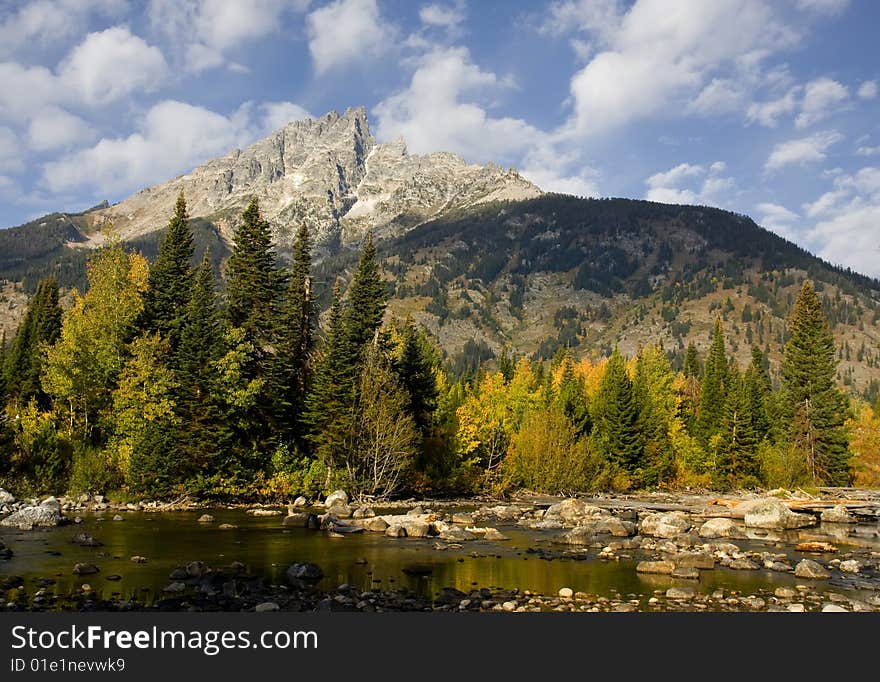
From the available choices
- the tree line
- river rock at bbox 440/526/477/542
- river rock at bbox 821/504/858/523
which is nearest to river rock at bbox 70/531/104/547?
river rock at bbox 440/526/477/542

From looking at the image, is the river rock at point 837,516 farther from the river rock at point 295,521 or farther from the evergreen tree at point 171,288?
the evergreen tree at point 171,288

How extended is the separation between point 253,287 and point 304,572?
122 feet

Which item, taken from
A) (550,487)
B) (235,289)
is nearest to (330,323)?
(235,289)

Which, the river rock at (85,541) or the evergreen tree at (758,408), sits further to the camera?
the evergreen tree at (758,408)

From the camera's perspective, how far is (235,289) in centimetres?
5403

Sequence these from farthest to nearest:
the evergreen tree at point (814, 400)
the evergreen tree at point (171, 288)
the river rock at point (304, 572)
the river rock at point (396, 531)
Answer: the evergreen tree at point (814, 400) < the evergreen tree at point (171, 288) < the river rock at point (396, 531) < the river rock at point (304, 572)

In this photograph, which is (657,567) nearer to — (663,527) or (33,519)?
(663,527)

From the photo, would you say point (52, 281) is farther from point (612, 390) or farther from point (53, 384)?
point (612, 390)

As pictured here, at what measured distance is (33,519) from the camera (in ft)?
104

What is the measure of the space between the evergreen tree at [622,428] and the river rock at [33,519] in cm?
5822

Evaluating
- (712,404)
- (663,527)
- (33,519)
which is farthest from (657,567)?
(712,404)

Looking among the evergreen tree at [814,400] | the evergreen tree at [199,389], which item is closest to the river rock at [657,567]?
the evergreen tree at [199,389]

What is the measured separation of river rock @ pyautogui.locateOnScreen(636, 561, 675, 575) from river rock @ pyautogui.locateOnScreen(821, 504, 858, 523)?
30641 millimetres

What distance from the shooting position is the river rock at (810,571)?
23484mm
